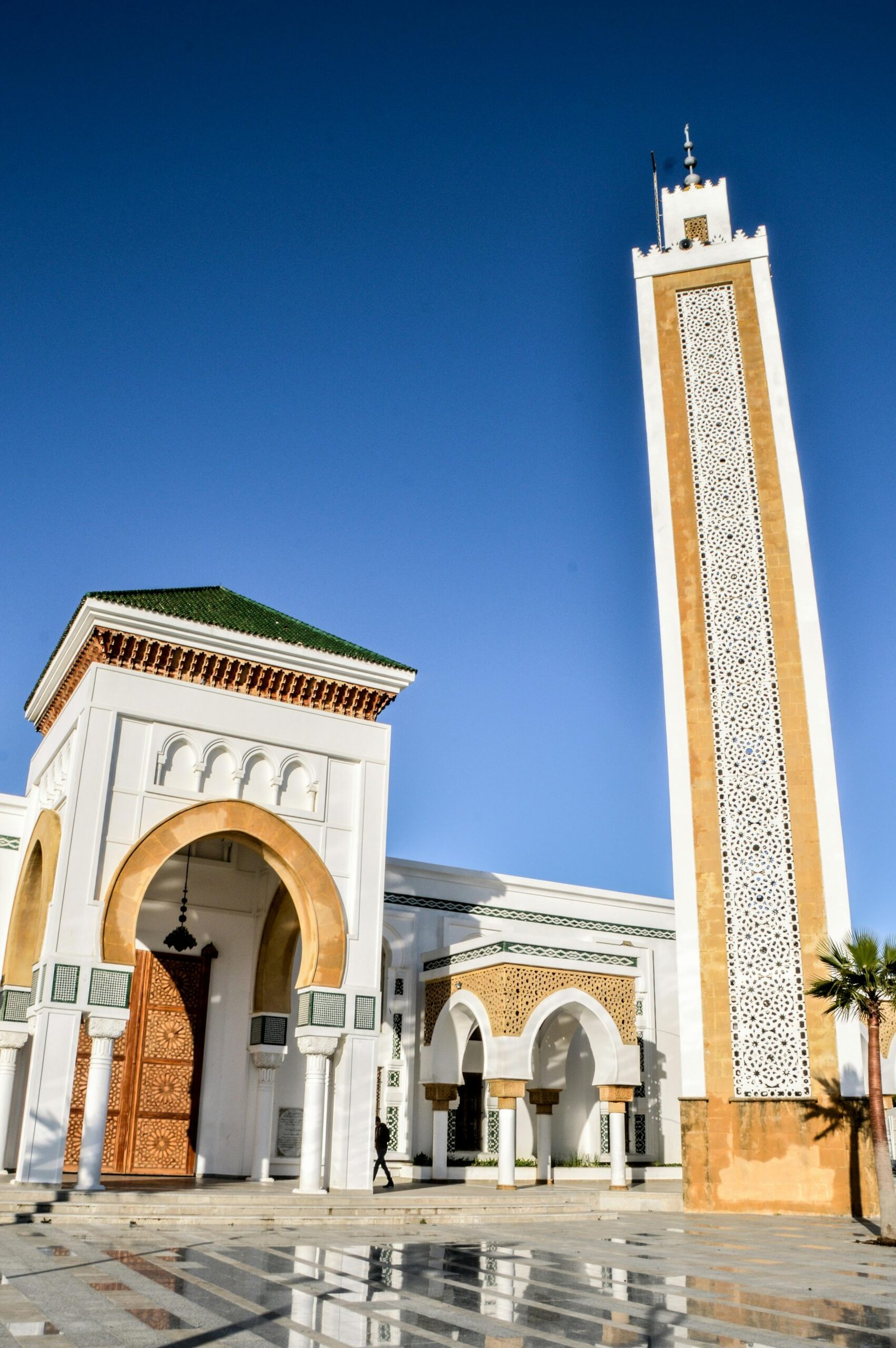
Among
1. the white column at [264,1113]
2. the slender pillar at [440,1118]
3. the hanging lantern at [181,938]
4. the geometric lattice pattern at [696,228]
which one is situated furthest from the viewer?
the geometric lattice pattern at [696,228]

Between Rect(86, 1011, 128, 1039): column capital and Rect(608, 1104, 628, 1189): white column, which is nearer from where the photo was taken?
Rect(86, 1011, 128, 1039): column capital

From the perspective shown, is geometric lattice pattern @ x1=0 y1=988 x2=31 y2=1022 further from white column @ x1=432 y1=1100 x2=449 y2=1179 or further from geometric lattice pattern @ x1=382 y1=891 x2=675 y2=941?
white column @ x1=432 y1=1100 x2=449 y2=1179

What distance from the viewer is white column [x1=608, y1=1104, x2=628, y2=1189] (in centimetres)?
1109

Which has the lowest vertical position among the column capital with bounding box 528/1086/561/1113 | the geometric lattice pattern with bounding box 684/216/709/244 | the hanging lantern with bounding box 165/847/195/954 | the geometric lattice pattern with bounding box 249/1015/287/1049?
the column capital with bounding box 528/1086/561/1113

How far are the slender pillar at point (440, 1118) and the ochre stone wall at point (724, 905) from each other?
3169 mm

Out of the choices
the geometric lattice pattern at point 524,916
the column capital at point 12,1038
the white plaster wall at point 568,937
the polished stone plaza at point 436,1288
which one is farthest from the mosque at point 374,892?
the polished stone plaza at point 436,1288

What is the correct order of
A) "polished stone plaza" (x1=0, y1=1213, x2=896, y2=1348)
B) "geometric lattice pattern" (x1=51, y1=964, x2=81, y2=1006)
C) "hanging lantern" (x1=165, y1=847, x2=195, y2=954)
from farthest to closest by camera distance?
"hanging lantern" (x1=165, y1=847, x2=195, y2=954) → "geometric lattice pattern" (x1=51, y1=964, x2=81, y2=1006) → "polished stone plaza" (x1=0, y1=1213, x2=896, y2=1348)

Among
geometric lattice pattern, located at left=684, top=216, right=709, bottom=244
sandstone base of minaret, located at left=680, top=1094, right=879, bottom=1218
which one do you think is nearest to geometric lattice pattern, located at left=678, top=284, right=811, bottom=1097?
sandstone base of minaret, located at left=680, top=1094, right=879, bottom=1218

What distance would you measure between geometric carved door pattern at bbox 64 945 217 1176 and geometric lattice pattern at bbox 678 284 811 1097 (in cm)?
517

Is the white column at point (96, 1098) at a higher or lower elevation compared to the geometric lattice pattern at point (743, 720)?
lower

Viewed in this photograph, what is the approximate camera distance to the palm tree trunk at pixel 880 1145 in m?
7.39

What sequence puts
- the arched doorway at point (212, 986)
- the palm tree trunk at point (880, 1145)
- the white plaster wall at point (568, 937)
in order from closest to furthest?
the palm tree trunk at point (880, 1145) → the arched doorway at point (212, 986) → the white plaster wall at point (568, 937)

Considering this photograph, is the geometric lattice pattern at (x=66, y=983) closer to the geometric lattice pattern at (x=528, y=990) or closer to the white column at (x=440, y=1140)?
the geometric lattice pattern at (x=528, y=990)

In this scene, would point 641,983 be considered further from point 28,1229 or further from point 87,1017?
point 28,1229
